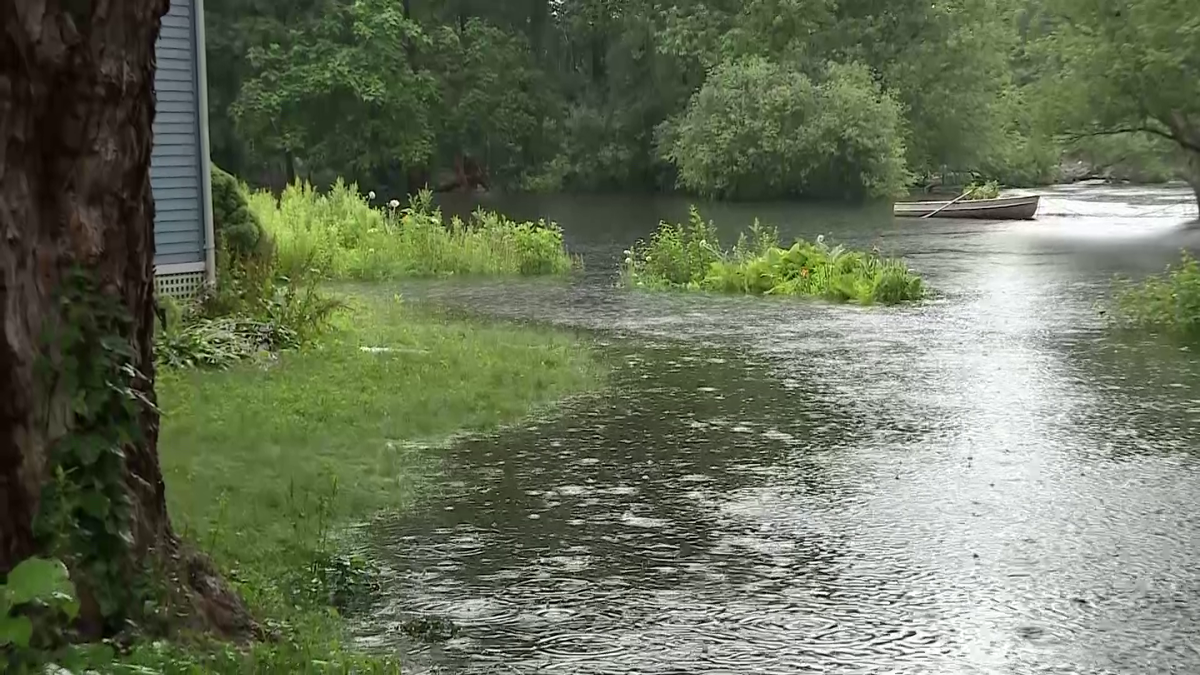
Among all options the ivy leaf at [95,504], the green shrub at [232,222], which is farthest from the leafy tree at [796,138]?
the ivy leaf at [95,504]

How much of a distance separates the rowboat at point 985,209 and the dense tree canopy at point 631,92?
19.8ft

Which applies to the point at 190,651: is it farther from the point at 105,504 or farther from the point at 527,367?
the point at 527,367

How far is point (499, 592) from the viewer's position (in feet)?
17.7

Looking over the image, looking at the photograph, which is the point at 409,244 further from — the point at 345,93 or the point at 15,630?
the point at 345,93

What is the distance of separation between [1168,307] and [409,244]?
10.6m

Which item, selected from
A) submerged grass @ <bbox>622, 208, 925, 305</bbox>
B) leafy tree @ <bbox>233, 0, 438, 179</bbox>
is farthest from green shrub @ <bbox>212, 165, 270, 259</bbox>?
leafy tree @ <bbox>233, 0, 438, 179</bbox>

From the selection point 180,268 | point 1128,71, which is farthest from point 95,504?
point 1128,71

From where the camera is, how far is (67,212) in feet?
12.2

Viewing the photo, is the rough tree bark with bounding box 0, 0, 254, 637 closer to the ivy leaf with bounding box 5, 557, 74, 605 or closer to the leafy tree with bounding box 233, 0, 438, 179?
the ivy leaf with bounding box 5, 557, 74, 605

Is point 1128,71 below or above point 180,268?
above

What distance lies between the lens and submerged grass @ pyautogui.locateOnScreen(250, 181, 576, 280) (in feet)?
62.7

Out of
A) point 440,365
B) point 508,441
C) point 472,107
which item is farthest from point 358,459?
point 472,107

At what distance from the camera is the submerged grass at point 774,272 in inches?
617

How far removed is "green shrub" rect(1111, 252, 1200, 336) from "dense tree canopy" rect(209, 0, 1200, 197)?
2365 centimetres
